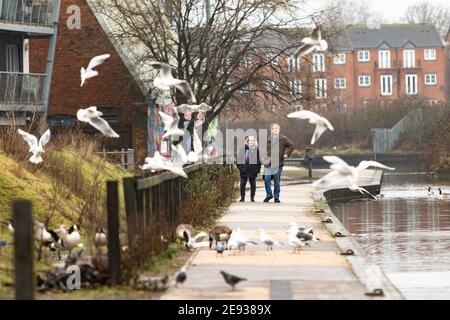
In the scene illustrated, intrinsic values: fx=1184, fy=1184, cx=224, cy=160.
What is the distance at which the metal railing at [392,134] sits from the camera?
85.3m

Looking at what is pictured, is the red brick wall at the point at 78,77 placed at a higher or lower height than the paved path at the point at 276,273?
higher

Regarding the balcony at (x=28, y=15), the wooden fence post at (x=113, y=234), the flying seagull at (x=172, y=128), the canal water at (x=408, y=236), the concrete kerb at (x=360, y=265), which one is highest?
the balcony at (x=28, y=15)

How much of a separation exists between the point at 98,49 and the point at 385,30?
86348mm

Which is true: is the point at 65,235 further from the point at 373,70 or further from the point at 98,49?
the point at 373,70

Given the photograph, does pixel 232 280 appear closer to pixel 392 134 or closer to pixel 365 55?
pixel 392 134

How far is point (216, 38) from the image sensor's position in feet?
135

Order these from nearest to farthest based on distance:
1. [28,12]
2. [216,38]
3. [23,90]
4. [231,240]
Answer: [231,240], [216,38], [23,90], [28,12]

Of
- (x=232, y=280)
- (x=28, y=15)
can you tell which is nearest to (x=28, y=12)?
(x=28, y=15)

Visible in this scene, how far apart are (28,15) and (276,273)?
31.6 m

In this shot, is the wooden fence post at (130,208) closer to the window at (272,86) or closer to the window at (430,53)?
the window at (272,86)

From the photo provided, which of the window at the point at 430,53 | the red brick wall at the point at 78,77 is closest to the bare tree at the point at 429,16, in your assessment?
the window at the point at 430,53

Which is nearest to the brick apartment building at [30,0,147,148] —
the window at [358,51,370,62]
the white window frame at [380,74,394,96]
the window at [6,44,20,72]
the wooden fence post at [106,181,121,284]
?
the window at [6,44,20,72]

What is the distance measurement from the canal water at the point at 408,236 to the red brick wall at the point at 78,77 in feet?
36.5
